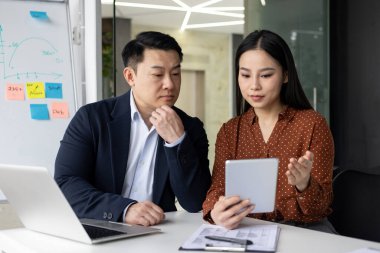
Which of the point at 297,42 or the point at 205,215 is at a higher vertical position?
the point at 297,42

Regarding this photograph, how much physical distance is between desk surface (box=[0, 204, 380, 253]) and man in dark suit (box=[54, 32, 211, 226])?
1.03 feet

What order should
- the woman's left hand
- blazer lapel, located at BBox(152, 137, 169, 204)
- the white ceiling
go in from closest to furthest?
1. the woman's left hand
2. blazer lapel, located at BBox(152, 137, 169, 204)
3. the white ceiling

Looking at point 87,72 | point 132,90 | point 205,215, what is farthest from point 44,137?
point 205,215

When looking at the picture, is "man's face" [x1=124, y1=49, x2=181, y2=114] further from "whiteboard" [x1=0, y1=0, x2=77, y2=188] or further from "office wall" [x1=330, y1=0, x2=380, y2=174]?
"office wall" [x1=330, y1=0, x2=380, y2=174]

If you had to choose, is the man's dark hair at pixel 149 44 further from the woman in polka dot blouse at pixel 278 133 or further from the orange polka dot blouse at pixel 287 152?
the orange polka dot blouse at pixel 287 152

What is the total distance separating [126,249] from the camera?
115cm

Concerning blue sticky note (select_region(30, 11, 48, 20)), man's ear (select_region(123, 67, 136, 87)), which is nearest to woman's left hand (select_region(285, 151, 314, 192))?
man's ear (select_region(123, 67, 136, 87))

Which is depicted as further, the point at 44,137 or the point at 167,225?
the point at 44,137

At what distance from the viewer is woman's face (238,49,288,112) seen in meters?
1.70

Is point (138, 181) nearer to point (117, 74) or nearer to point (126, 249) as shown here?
point (126, 249)

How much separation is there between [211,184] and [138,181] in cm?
27

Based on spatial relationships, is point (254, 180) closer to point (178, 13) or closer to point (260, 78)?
point (260, 78)

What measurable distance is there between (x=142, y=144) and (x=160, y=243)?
0.68 metres

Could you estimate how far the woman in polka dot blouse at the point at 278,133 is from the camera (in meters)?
1.59
